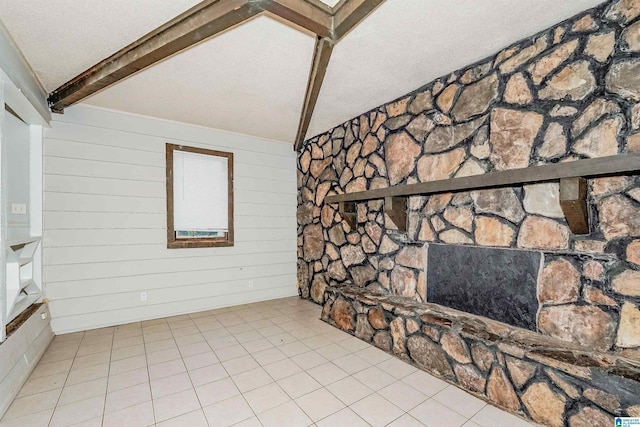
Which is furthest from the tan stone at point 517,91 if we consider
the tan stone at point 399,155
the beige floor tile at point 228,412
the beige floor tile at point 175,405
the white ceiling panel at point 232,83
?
the beige floor tile at point 175,405

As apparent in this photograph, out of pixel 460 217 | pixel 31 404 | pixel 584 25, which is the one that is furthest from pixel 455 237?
pixel 31 404

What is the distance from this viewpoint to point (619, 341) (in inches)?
66.2

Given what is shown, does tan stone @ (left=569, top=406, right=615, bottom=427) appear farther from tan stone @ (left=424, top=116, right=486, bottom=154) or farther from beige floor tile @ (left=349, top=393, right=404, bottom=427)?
tan stone @ (left=424, top=116, right=486, bottom=154)

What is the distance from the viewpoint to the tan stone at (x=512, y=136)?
83.2 inches

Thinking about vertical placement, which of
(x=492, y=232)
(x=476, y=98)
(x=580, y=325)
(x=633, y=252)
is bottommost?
(x=580, y=325)

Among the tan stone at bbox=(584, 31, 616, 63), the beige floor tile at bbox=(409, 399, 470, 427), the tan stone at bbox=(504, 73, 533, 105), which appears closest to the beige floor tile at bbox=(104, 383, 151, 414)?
the beige floor tile at bbox=(409, 399, 470, 427)

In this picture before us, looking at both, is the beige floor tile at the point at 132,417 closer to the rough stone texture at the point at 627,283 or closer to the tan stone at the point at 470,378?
the tan stone at the point at 470,378

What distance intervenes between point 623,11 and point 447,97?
117 cm

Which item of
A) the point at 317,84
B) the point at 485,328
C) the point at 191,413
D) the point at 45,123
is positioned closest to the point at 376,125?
the point at 317,84

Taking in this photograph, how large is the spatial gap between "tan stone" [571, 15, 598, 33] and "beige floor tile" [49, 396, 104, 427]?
167 inches

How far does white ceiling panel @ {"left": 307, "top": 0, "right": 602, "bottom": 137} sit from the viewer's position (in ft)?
6.13

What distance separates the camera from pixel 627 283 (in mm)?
1664

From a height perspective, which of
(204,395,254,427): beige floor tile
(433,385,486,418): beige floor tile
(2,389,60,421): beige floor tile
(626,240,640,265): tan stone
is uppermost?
(626,240,640,265): tan stone

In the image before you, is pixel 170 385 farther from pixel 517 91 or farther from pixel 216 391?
pixel 517 91
